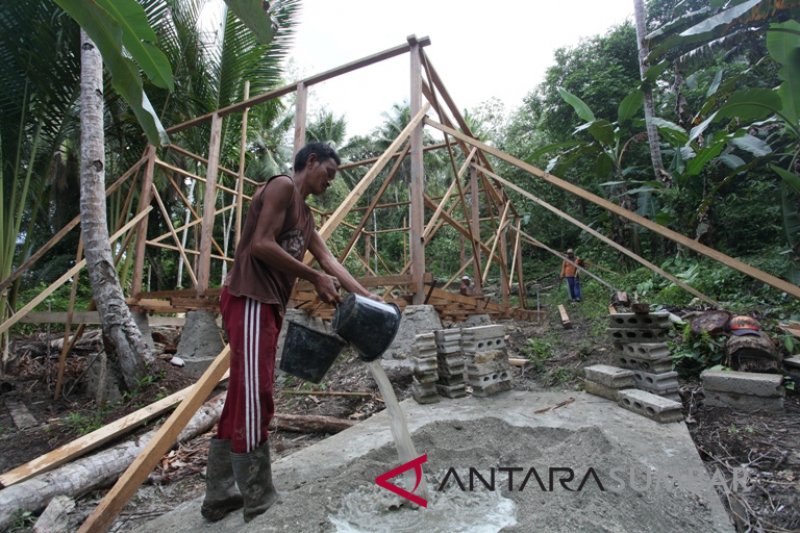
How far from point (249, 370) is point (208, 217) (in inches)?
133

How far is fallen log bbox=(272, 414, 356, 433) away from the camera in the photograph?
2.93 metres

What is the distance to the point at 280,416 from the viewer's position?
10.3 ft

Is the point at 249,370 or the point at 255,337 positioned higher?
the point at 255,337

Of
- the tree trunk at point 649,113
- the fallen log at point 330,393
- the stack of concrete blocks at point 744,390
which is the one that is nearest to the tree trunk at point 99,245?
the fallen log at point 330,393

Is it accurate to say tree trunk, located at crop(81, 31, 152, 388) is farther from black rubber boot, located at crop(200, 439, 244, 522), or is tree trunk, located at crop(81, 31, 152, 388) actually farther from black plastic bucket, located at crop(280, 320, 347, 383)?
black plastic bucket, located at crop(280, 320, 347, 383)

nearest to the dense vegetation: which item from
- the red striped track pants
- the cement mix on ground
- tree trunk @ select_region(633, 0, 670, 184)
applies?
tree trunk @ select_region(633, 0, 670, 184)

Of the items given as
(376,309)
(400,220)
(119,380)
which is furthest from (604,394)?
(400,220)

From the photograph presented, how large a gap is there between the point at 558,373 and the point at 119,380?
13.2 feet

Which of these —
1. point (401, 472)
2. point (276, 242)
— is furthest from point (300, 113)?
point (401, 472)

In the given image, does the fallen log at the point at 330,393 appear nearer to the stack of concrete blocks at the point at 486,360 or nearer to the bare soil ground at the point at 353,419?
the bare soil ground at the point at 353,419

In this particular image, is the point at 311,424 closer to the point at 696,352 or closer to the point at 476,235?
the point at 476,235

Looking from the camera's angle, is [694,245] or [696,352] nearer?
[694,245]

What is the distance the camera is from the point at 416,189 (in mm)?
3393

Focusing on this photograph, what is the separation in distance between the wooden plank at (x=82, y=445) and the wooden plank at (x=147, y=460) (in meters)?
0.61
